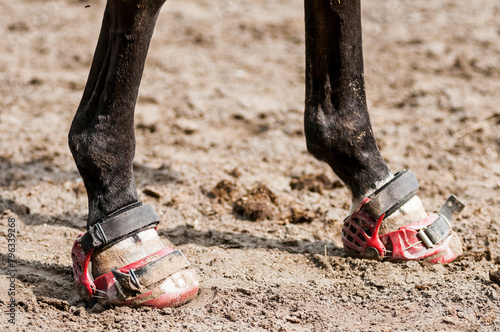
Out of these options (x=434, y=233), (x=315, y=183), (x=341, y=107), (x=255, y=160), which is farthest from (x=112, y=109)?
(x=255, y=160)

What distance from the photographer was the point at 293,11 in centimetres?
551

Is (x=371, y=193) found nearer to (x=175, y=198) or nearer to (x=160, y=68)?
(x=175, y=198)

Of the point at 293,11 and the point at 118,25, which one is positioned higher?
the point at 293,11

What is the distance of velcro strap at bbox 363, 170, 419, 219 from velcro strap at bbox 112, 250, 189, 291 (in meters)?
0.74

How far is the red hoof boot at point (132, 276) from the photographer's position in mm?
1770

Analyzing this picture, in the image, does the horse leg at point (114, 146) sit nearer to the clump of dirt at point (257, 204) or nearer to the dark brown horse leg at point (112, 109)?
the dark brown horse leg at point (112, 109)

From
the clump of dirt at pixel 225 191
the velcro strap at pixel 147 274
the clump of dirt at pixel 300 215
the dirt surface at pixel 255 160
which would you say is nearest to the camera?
the velcro strap at pixel 147 274

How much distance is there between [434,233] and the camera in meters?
2.08

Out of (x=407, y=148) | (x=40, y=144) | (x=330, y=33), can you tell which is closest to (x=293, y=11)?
(x=407, y=148)

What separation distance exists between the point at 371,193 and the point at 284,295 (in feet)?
1.61

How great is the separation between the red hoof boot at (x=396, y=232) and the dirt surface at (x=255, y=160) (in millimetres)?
53

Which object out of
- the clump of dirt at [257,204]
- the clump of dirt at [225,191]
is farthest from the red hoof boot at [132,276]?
the clump of dirt at [225,191]

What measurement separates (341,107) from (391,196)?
367 mm

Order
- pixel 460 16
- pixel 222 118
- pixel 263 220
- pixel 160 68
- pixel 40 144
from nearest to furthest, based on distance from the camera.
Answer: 1. pixel 263 220
2. pixel 40 144
3. pixel 222 118
4. pixel 160 68
5. pixel 460 16
